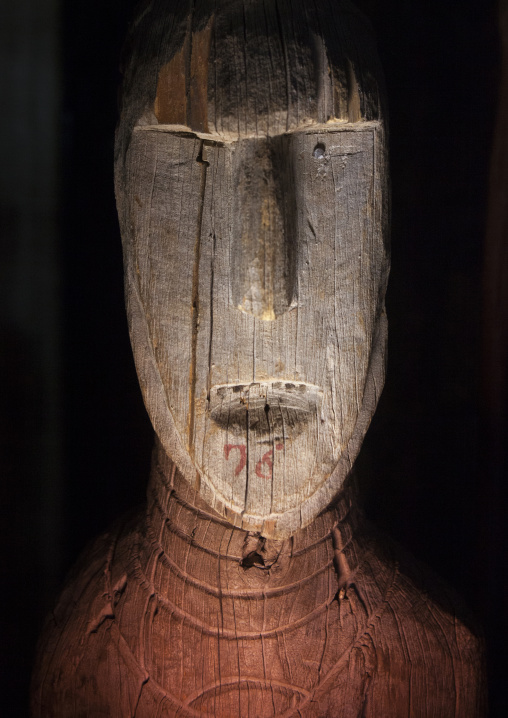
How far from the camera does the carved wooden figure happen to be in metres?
1.36

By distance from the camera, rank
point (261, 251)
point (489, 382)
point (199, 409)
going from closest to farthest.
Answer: point (261, 251)
point (199, 409)
point (489, 382)

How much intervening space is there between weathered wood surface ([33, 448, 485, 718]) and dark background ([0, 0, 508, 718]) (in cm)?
62

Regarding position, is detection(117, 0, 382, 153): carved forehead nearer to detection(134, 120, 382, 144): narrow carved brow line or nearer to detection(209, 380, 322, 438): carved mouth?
detection(134, 120, 382, 144): narrow carved brow line

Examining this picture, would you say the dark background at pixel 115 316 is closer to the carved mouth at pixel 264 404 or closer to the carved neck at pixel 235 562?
the carved neck at pixel 235 562

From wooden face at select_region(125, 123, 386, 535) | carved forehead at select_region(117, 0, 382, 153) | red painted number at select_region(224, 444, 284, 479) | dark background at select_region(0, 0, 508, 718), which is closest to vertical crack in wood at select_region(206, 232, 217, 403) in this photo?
wooden face at select_region(125, 123, 386, 535)

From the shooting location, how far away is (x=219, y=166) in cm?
142

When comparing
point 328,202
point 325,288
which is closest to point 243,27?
point 328,202

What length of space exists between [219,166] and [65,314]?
1086 mm

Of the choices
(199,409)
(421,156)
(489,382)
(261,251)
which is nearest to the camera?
(261,251)

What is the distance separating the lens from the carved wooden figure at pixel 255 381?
4.47ft

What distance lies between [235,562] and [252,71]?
116 cm

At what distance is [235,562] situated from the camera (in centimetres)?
157

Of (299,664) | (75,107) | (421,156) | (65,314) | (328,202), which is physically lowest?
(299,664)

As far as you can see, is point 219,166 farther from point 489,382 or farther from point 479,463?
point 479,463
